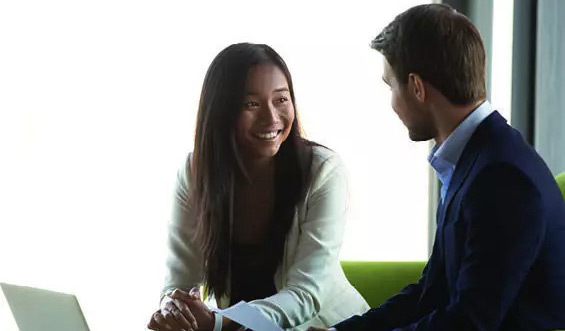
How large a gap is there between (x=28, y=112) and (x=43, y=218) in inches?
18.4

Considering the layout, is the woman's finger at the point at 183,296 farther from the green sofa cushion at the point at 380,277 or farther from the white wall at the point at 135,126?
the white wall at the point at 135,126

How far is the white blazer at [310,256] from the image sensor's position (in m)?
2.20

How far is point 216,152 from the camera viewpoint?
7.64 feet

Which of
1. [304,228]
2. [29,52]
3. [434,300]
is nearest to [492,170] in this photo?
[434,300]

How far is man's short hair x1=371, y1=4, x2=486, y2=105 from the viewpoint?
161 centimetres

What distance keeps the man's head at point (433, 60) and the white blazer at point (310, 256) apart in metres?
0.64

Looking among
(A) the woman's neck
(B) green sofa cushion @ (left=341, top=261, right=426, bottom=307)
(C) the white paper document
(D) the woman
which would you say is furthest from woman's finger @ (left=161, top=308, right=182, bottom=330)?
(B) green sofa cushion @ (left=341, top=261, right=426, bottom=307)

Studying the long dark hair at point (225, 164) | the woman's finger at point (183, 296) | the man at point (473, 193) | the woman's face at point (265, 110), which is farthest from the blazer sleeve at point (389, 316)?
the woman's face at point (265, 110)

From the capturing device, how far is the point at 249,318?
1977mm

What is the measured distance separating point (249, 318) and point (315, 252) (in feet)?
1.07

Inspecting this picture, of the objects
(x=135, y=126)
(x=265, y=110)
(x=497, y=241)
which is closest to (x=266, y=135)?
(x=265, y=110)

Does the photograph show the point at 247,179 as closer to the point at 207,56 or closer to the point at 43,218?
the point at 207,56

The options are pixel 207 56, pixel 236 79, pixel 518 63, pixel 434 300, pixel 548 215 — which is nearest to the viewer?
pixel 548 215

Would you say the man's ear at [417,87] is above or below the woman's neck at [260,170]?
above
